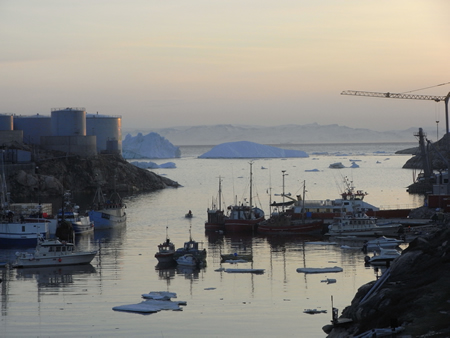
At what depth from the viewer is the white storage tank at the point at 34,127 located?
350 feet

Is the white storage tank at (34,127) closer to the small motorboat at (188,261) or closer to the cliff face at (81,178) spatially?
the cliff face at (81,178)

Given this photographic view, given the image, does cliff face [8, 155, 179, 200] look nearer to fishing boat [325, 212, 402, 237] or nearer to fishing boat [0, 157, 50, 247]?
fishing boat [0, 157, 50, 247]

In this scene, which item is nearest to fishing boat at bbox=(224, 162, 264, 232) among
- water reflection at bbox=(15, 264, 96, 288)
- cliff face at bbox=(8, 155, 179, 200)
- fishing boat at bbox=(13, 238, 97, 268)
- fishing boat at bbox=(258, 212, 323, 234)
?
fishing boat at bbox=(258, 212, 323, 234)

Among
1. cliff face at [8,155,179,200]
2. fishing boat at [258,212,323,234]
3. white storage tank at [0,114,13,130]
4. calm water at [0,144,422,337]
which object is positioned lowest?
calm water at [0,144,422,337]

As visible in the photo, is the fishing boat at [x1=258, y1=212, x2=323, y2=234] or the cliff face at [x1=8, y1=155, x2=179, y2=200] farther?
the cliff face at [x1=8, y1=155, x2=179, y2=200]

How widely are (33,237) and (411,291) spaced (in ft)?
100

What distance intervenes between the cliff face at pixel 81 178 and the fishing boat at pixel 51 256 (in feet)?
156

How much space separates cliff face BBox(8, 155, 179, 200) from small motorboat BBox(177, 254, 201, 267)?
4934 cm

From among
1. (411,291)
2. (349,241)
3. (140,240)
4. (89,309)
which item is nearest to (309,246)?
(349,241)

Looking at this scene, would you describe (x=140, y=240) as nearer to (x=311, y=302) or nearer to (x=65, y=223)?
(x=65, y=223)

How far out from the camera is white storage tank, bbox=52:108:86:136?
10075 centimetres

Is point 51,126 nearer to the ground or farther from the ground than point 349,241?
farther from the ground

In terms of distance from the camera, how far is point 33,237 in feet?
151

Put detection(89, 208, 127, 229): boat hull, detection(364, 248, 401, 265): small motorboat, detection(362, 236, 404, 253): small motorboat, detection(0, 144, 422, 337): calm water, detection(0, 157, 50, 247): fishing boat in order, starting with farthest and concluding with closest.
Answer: detection(89, 208, 127, 229): boat hull → detection(0, 157, 50, 247): fishing boat → detection(362, 236, 404, 253): small motorboat → detection(364, 248, 401, 265): small motorboat → detection(0, 144, 422, 337): calm water
